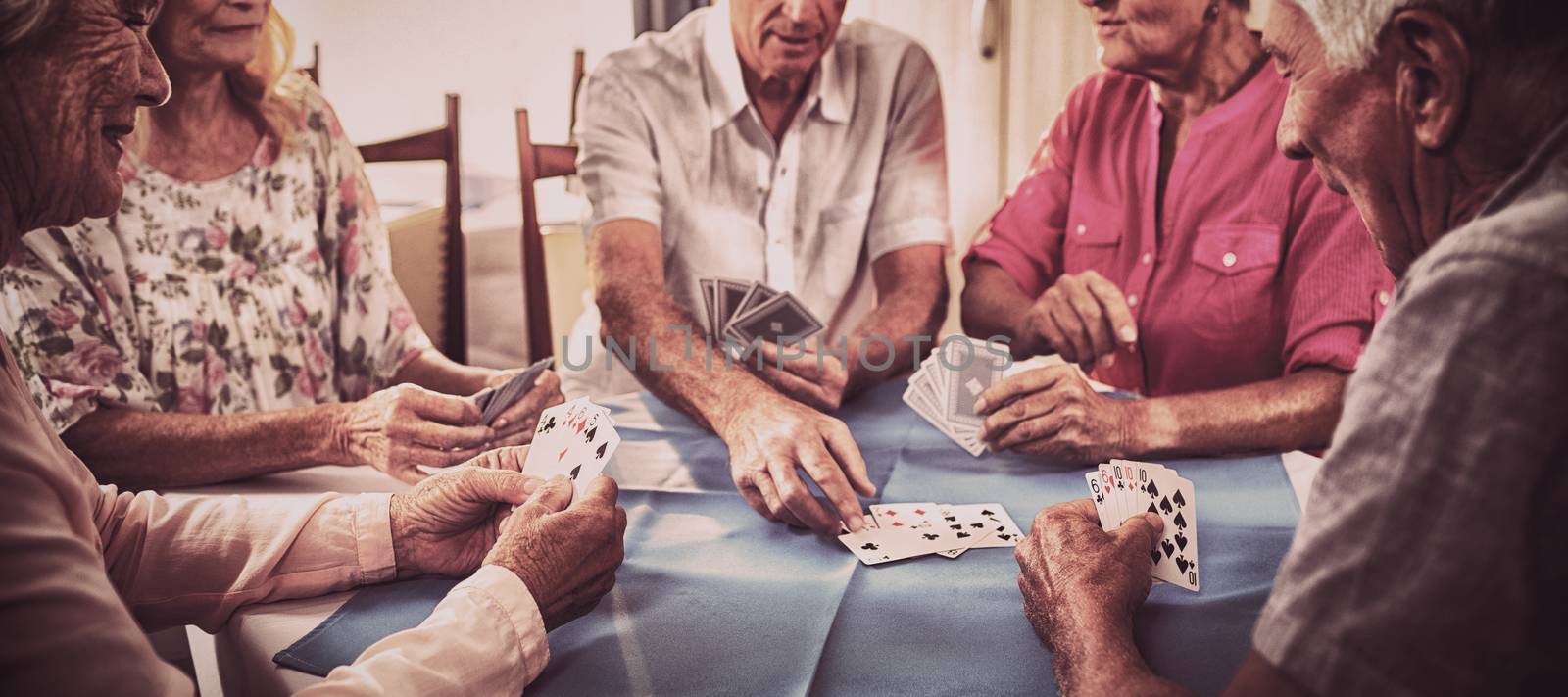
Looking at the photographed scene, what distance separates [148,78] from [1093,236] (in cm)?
208

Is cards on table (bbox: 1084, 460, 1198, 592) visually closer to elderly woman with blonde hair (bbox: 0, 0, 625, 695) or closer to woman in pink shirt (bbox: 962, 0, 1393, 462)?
woman in pink shirt (bbox: 962, 0, 1393, 462)

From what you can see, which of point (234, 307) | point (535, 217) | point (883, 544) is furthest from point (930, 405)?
point (535, 217)

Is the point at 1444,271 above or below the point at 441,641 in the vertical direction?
above

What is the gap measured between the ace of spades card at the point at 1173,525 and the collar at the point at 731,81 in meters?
1.68

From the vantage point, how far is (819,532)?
1.42 meters

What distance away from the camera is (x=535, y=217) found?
305 centimetres

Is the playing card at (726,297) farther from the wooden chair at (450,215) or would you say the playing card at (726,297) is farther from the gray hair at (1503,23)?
the gray hair at (1503,23)

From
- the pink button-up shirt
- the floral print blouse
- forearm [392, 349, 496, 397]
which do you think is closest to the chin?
the floral print blouse

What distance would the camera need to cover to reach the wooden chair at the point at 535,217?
9.87ft

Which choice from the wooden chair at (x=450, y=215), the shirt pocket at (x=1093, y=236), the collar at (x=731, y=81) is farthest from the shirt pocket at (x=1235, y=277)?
the wooden chair at (x=450, y=215)

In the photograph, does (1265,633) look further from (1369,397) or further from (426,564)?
(426,564)

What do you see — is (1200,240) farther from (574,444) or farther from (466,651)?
(466,651)

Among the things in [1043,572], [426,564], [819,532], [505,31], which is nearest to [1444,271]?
[1043,572]

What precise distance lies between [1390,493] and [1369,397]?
7 centimetres
